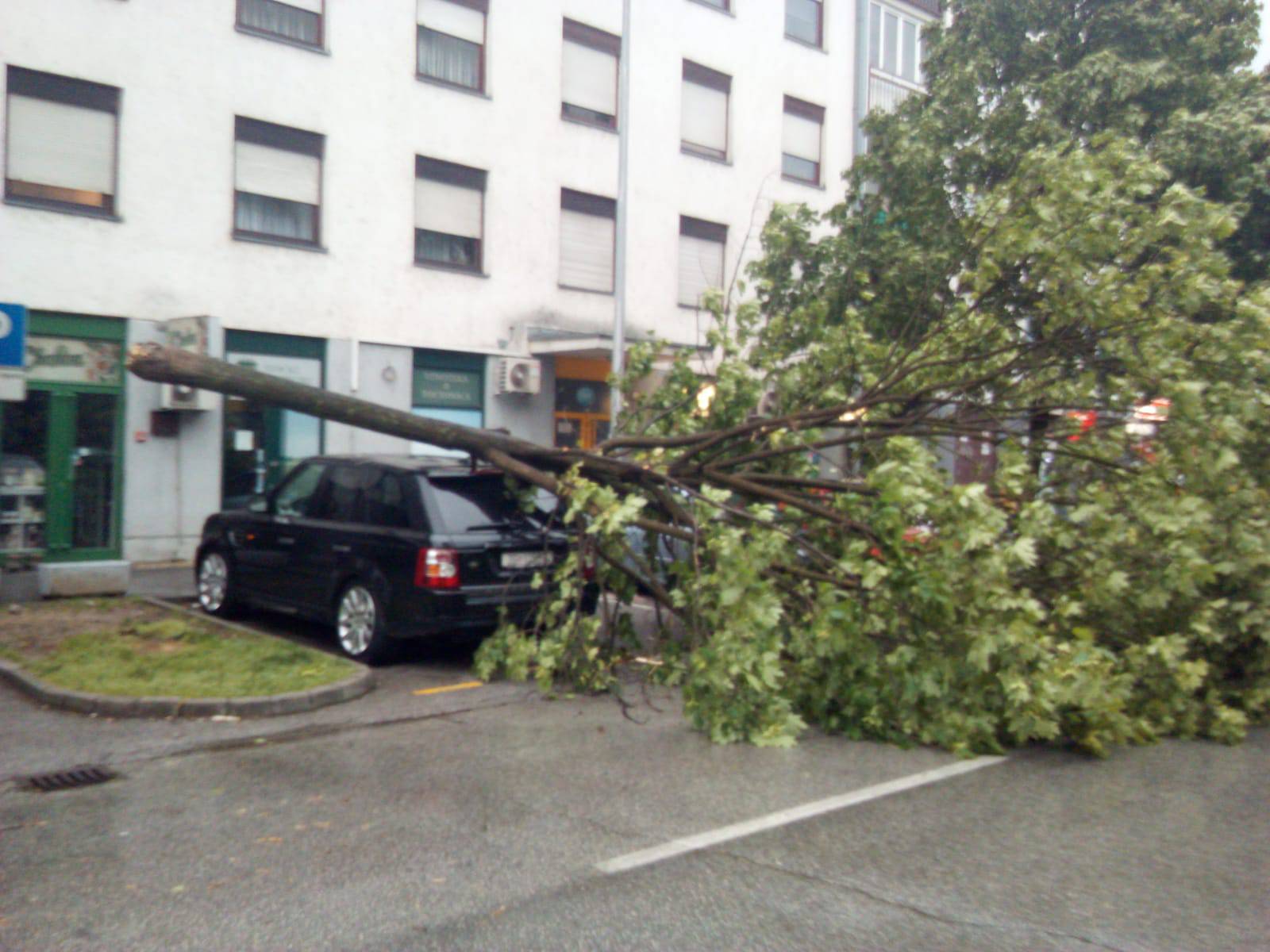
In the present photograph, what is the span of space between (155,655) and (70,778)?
326cm

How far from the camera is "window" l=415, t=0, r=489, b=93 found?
19484mm

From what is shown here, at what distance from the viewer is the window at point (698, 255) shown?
2323 centimetres

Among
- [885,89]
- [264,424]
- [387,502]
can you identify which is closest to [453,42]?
[264,424]

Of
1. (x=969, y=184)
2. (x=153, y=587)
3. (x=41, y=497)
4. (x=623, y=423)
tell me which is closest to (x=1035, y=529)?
(x=623, y=423)

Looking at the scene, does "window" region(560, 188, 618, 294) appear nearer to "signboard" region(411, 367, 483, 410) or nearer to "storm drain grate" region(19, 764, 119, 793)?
"signboard" region(411, 367, 483, 410)

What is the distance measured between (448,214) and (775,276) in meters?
5.65

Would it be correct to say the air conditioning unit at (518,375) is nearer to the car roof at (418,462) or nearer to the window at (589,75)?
the window at (589,75)

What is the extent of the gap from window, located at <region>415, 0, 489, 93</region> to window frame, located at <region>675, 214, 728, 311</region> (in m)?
4.84

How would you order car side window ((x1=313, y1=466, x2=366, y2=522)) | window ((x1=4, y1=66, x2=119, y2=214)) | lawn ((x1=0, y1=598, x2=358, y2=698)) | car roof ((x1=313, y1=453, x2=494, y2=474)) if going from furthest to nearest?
1. window ((x1=4, y1=66, x2=119, y2=214))
2. car side window ((x1=313, y1=466, x2=366, y2=522))
3. car roof ((x1=313, y1=453, x2=494, y2=474))
4. lawn ((x1=0, y1=598, x2=358, y2=698))

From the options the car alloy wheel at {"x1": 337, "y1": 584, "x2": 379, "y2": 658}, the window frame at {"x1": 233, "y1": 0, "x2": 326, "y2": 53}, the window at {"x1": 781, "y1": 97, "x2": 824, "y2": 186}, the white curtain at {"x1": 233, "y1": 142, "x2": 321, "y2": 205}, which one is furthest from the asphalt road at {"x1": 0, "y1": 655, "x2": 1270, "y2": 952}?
the window at {"x1": 781, "y1": 97, "x2": 824, "y2": 186}

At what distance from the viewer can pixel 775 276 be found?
17.5m

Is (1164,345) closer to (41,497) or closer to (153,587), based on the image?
(153,587)

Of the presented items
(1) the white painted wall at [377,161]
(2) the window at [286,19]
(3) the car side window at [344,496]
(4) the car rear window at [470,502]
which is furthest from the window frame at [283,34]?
(4) the car rear window at [470,502]

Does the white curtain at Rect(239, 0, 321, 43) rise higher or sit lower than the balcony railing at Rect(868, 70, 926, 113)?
lower
